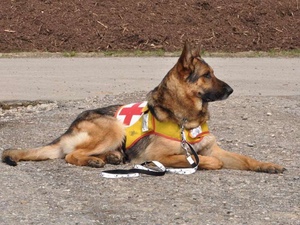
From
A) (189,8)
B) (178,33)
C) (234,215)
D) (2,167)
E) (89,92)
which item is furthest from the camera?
(189,8)

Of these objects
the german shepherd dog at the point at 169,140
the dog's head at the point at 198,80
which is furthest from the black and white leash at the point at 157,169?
the dog's head at the point at 198,80

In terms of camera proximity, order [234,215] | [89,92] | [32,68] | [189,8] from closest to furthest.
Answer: [234,215]
[89,92]
[32,68]
[189,8]

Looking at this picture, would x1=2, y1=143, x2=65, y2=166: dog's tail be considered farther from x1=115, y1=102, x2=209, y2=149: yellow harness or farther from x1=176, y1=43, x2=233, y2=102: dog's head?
x1=176, y1=43, x2=233, y2=102: dog's head

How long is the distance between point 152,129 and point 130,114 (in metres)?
0.40

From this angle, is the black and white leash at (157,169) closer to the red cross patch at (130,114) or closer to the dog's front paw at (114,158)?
the dog's front paw at (114,158)

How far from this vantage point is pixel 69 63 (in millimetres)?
17578

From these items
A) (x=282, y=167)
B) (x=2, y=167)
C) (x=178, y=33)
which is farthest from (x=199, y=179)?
(x=178, y=33)

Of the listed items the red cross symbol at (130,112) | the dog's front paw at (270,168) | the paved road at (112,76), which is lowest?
the paved road at (112,76)

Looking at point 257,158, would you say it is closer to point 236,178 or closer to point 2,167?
point 236,178

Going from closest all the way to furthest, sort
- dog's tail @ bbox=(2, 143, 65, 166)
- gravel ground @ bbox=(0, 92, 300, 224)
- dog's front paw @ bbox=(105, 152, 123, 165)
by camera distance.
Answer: gravel ground @ bbox=(0, 92, 300, 224), dog's front paw @ bbox=(105, 152, 123, 165), dog's tail @ bbox=(2, 143, 65, 166)

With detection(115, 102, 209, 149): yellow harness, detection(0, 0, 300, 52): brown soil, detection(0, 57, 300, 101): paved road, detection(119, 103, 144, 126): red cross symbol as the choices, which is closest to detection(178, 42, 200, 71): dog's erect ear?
detection(115, 102, 209, 149): yellow harness

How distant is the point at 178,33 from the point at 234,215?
13.7m

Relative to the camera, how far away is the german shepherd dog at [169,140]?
840 centimetres

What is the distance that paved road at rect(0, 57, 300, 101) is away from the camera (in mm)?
14211
